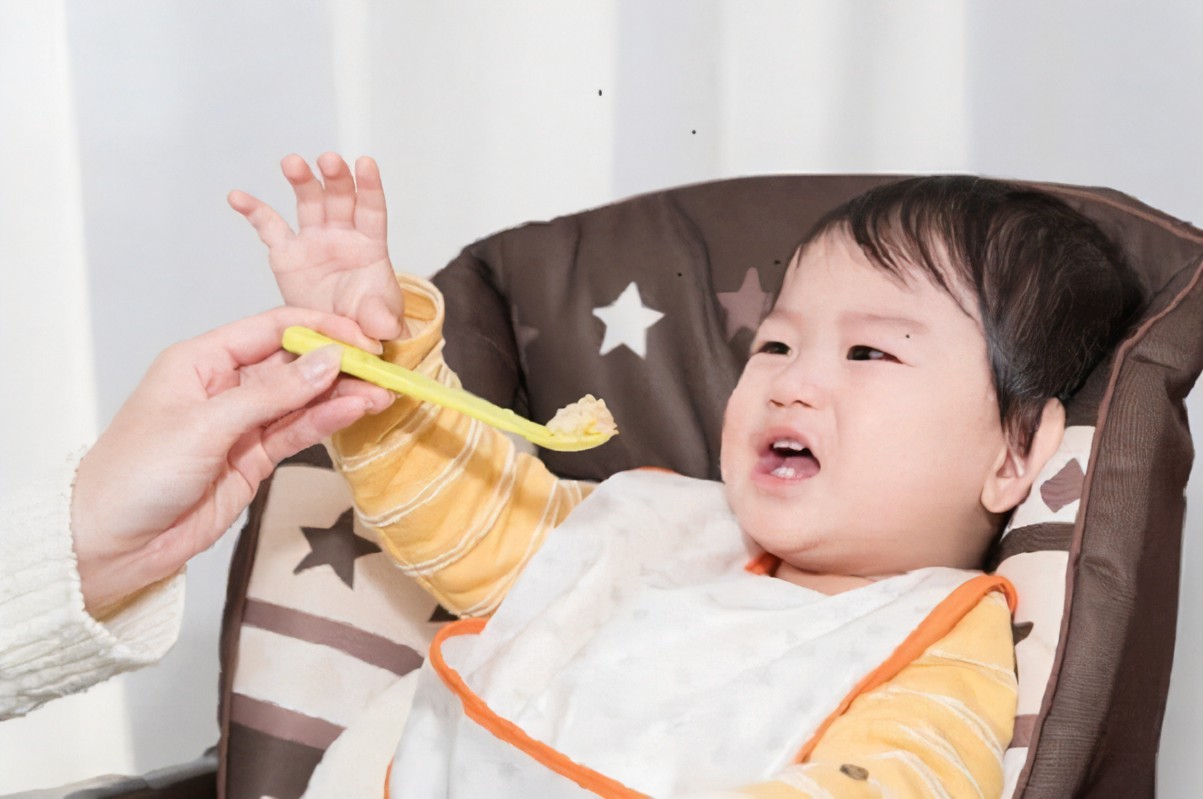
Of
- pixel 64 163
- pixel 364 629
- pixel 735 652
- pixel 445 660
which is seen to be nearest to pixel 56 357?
pixel 64 163

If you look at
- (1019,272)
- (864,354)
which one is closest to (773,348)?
(864,354)

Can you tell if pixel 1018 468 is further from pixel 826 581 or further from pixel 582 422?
pixel 582 422

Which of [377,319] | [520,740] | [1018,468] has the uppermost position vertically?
[377,319]

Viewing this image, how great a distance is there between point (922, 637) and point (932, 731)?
0.08 metres

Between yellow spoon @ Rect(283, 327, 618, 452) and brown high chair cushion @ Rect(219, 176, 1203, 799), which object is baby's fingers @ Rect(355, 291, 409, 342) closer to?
yellow spoon @ Rect(283, 327, 618, 452)

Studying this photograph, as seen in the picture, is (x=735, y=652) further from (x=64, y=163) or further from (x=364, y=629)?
(x=64, y=163)

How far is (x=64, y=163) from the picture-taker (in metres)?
1.57

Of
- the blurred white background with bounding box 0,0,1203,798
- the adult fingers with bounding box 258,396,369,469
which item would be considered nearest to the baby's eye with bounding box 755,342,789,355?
the adult fingers with bounding box 258,396,369,469

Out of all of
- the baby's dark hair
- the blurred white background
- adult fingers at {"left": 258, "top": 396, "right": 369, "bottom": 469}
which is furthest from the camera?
the blurred white background

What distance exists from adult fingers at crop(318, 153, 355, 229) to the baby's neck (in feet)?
1.39

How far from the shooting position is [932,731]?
2.59 ft

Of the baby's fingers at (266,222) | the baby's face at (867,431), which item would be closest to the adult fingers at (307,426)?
the baby's fingers at (266,222)

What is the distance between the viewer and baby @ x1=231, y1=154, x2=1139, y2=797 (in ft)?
2.72

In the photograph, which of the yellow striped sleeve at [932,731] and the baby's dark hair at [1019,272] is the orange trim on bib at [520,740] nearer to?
the yellow striped sleeve at [932,731]
